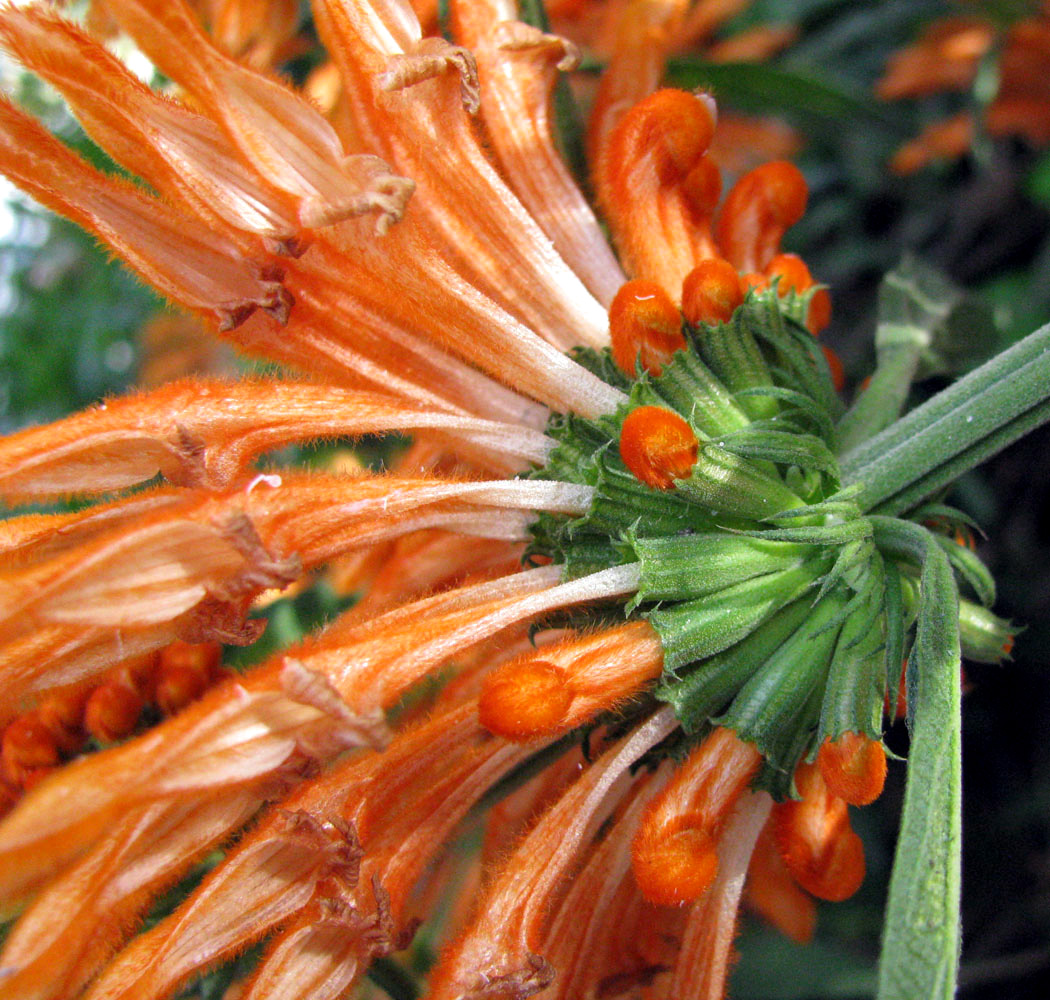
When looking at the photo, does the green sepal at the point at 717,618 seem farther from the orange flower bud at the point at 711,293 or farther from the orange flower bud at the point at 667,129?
the orange flower bud at the point at 667,129

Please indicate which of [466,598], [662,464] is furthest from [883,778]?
[466,598]

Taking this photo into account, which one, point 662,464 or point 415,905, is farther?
point 415,905

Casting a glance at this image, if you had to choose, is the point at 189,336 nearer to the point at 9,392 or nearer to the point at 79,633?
the point at 9,392

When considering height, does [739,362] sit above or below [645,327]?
below

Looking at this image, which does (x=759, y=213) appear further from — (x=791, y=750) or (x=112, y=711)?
(x=112, y=711)

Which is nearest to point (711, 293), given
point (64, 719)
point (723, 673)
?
point (723, 673)

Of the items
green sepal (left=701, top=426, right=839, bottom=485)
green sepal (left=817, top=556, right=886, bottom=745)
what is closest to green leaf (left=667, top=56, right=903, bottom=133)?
green sepal (left=701, top=426, right=839, bottom=485)
